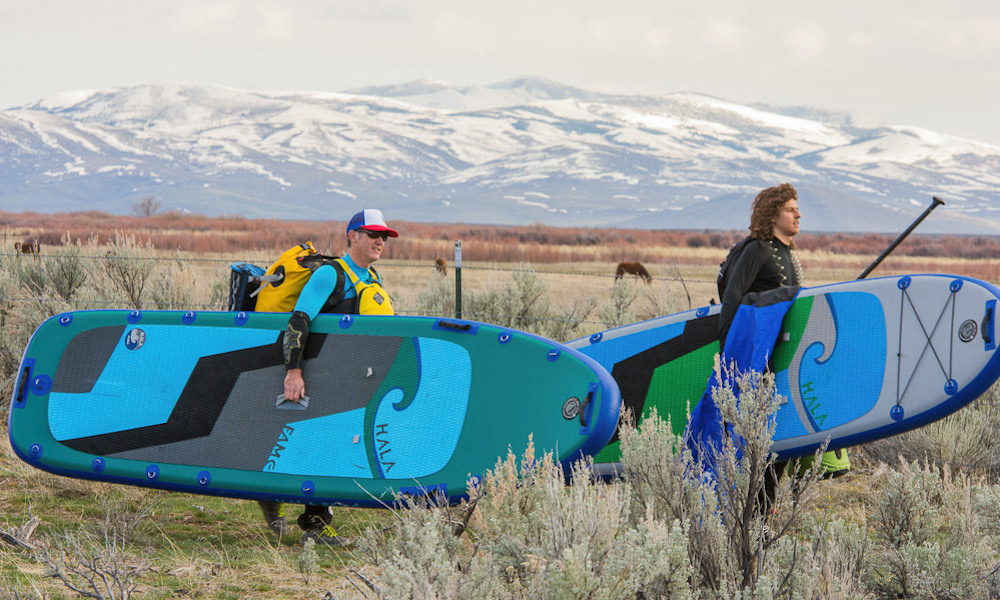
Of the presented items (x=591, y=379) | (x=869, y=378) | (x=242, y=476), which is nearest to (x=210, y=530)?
(x=242, y=476)

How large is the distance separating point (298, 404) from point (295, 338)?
37 centimetres

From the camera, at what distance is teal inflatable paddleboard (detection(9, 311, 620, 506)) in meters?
4.45

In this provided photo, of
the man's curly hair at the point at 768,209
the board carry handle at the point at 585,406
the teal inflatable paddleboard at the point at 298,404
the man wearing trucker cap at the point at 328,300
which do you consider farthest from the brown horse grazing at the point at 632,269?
the board carry handle at the point at 585,406

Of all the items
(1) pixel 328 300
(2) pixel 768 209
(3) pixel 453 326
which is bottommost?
(3) pixel 453 326

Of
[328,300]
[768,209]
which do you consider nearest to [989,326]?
[768,209]

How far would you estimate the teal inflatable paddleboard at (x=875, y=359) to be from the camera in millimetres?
4656

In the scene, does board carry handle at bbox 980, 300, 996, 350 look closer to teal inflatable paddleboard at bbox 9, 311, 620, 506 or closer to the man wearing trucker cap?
teal inflatable paddleboard at bbox 9, 311, 620, 506

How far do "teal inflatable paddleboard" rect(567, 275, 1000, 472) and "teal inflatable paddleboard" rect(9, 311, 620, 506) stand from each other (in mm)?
815

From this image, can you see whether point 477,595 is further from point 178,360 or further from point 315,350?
point 178,360

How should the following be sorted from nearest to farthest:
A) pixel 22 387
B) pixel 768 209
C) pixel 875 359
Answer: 1. pixel 768 209
2. pixel 875 359
3. pixel 22 387

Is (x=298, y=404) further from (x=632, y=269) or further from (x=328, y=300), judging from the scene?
(x=632, y=269)

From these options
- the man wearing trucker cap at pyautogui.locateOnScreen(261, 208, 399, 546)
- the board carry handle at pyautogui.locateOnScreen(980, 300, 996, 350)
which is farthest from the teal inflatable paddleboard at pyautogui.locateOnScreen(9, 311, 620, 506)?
the board carry handle at pyautogui.locateOnScreen(980, 300, 996, 350)

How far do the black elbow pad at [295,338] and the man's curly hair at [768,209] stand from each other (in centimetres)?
227

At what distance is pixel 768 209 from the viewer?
4730 mm
